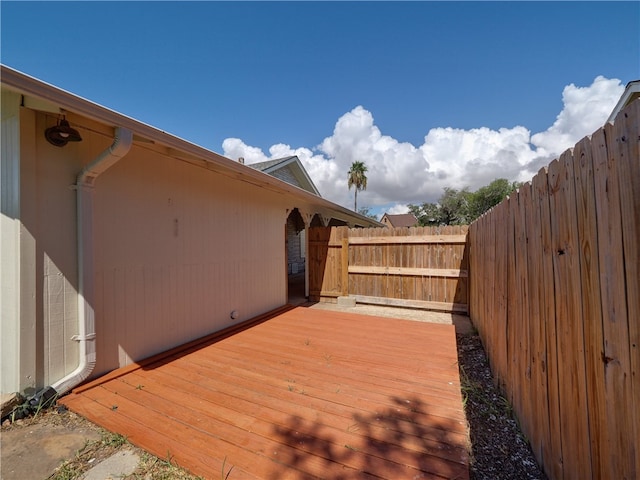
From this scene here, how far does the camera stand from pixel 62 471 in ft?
5.33

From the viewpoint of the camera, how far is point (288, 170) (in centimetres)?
1098

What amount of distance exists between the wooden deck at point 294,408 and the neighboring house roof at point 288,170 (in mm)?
7171

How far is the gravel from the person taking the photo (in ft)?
5.47

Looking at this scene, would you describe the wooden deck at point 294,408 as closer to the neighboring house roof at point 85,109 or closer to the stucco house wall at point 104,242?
the stucco house wall at point 104,242

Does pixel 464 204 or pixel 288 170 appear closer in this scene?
pixel 288 170

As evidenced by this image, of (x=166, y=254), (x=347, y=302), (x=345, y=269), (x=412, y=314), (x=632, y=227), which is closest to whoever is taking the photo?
(x=632, y=227)

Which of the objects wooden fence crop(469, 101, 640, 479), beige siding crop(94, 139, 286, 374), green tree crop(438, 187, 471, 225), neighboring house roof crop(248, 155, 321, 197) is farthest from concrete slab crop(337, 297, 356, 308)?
green tree crop(438, 187, 471, 225)

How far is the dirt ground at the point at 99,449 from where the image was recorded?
63.9 inches

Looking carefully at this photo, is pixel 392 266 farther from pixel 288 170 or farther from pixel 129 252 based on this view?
pixel 288 170

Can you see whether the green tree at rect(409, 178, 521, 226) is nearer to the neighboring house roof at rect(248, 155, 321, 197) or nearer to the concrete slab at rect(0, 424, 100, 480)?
the neighboring house roof at rect(248, 155, 321, 197)

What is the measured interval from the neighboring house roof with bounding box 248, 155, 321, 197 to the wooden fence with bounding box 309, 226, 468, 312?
3.74 metres

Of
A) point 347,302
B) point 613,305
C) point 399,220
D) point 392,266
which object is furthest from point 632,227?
point 399,220

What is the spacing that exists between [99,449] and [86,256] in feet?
5.40

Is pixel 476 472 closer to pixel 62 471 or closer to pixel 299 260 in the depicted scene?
pixel 62 471
